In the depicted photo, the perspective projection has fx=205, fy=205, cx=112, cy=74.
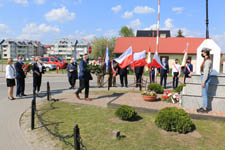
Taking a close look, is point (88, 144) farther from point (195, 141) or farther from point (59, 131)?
point (195, 141)

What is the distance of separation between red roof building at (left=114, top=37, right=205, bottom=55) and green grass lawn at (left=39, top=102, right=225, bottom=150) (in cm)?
2417

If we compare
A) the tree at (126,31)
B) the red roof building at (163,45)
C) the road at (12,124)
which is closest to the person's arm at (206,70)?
the road at (12,124)

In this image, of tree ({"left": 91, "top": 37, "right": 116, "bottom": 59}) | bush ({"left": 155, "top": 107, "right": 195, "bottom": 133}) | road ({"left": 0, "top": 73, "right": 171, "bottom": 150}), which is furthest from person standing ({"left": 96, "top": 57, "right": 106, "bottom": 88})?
tree ({"left": 91, "top": 37, "right": 116, "bottom": 59})

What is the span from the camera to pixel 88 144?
174 inches

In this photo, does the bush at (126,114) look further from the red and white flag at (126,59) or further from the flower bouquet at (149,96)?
the red and white flag at (126,59)

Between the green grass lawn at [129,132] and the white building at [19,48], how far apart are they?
96.0 meters

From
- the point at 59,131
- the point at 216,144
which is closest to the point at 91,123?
the point at 59,131

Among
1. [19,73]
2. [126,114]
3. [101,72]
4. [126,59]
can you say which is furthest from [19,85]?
[126,114]

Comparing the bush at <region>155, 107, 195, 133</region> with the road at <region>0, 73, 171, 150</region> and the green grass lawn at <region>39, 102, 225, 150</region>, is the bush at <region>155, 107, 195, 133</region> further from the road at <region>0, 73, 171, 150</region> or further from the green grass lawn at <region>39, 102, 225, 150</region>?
the road at <region>0, 73, 171, 150</region>

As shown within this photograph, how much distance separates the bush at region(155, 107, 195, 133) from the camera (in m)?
5.08

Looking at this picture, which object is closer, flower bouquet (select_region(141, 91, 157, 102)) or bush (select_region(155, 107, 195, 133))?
bush (select_region(155, 107, 195, 133))

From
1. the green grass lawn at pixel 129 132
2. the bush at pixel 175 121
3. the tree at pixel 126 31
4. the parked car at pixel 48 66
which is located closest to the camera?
the green grass lawn at pixel 129 132

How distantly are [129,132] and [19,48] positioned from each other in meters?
114

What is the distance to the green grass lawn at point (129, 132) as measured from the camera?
440cm
